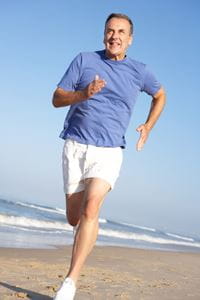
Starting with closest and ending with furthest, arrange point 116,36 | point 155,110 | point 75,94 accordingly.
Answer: point 75,94 → point 116,36 → point 155,110

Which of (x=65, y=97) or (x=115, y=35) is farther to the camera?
(x=115, y=35)

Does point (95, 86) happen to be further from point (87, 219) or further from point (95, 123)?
point (87, 219)

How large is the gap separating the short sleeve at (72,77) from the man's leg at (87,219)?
30.7 inches

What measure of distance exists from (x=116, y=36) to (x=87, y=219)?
154 cm

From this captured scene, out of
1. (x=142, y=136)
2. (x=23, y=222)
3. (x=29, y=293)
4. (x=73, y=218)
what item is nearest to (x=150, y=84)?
(x=142, y=136)

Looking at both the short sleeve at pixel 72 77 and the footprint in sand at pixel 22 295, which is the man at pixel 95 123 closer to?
the short sleeve at pixel 72 77

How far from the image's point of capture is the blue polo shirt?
419 cm

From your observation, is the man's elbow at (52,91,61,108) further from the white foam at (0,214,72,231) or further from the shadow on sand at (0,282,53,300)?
the white foam at (0,214,72,231)

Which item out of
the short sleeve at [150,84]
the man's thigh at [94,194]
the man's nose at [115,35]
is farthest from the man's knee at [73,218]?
the man's nose at [115,35]

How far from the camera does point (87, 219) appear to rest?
4031 mm

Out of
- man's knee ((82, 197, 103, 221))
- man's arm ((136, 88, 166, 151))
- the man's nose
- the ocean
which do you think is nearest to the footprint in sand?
man's knee ((82, 197, 103, 221))

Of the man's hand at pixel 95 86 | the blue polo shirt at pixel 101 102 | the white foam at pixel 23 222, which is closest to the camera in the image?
the man's hand at pixel 95 86

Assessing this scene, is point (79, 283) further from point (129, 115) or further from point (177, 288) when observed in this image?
point (129, 115)

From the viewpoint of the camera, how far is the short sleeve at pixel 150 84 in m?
4.51
